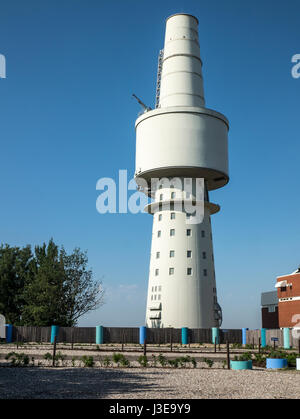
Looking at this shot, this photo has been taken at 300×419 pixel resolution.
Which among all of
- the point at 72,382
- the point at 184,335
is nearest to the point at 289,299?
the point at 184,335

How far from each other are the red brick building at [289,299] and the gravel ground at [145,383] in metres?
39.6

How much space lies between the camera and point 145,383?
17141 mm

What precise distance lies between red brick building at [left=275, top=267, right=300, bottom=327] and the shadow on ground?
138 feet

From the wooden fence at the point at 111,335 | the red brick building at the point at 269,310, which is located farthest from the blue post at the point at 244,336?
the red brick building at the point at 269,310

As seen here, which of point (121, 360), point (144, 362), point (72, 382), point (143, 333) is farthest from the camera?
point (143, 333)

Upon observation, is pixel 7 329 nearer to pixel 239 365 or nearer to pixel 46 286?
pixel 46 286

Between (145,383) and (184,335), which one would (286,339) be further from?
(145,383)

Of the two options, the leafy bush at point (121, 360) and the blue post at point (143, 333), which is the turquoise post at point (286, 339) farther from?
the leafy bush at point (121, 360)

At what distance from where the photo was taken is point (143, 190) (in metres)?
58.9

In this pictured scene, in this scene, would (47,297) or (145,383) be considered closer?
(145,383)

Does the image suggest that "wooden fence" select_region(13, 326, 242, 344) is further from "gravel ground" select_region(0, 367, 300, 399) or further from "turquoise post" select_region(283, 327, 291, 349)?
"gravel ground" select_region(0, 367, 300, 399)

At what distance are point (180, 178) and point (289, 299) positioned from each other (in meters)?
21.5

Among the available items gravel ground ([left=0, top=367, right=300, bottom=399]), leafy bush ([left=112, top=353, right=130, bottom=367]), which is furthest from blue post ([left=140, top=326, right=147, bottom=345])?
gravel ground ([left=0, top=367, right=300, bottom=399])
